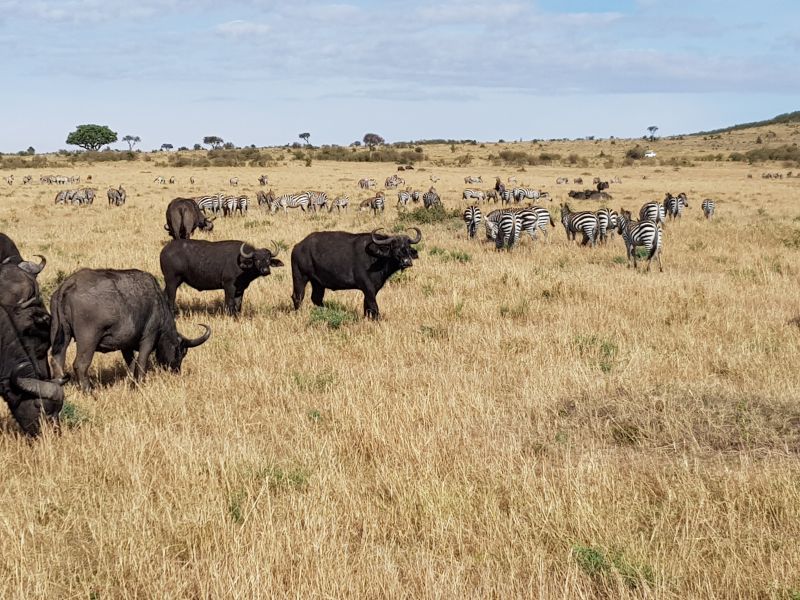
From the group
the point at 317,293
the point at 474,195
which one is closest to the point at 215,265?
the point at 317,293

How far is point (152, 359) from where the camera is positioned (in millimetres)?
8273

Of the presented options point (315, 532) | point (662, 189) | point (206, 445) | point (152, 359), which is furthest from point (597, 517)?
point (662, 189)

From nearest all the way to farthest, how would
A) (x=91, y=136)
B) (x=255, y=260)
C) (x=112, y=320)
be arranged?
(x=112, y=320)
(x=255, y=260)
(x=91, y=136)

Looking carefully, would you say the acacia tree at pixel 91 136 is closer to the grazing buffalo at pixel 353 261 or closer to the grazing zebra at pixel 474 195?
the grazing zebra at pixel 474 195

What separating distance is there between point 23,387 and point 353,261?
20.8 ft

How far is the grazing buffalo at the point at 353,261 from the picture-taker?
11.3 metres

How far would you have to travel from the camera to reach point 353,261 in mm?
11500

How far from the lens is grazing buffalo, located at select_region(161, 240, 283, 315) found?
11.2m

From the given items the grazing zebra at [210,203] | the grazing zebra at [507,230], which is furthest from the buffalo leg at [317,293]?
the grazing zebra at [210,203]

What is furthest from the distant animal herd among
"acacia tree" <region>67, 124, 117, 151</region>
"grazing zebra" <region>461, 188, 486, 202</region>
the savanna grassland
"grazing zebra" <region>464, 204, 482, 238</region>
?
"acacia tree" <region>67, 124, 117, 151</region>

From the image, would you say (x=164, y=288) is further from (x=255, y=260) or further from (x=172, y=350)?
(x=172, y=350)

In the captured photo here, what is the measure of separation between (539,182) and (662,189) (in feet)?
37.4

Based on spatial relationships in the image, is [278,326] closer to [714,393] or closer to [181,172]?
[714,393]

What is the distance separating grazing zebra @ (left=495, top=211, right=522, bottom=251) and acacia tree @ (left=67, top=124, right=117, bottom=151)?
116390 mm
